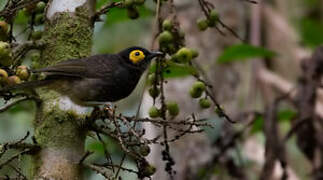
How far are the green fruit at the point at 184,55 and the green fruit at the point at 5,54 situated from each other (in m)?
0.65

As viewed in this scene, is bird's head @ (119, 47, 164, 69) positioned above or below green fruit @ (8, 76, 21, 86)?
below

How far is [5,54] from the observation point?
197 centimetres

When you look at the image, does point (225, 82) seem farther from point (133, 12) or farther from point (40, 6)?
point (40, 6)

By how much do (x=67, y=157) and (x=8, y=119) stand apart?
12.1ft

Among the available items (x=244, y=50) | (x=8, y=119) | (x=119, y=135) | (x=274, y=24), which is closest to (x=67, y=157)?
(x=119, y=135)

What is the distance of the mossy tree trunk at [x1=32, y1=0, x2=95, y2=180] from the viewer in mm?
2072

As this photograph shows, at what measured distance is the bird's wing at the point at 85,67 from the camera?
7.55 ft

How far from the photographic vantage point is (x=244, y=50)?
3492 millimetres

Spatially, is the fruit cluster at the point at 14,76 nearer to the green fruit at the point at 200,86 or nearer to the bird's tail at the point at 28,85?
the bird's tail at the point at 28,85

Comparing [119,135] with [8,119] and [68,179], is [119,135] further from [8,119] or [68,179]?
[8,119]

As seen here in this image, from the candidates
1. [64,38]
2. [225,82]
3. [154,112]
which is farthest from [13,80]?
[225,82]

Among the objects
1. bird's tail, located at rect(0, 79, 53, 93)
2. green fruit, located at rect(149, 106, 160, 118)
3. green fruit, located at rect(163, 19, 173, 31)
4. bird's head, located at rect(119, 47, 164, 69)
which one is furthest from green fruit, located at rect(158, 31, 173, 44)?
bird's head, located at rect(119, 47, 164, 69)

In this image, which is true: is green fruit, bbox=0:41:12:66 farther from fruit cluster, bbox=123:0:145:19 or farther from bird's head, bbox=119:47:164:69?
bird's head, bbox=119:47:164:69

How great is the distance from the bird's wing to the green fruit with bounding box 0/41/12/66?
19 cm
